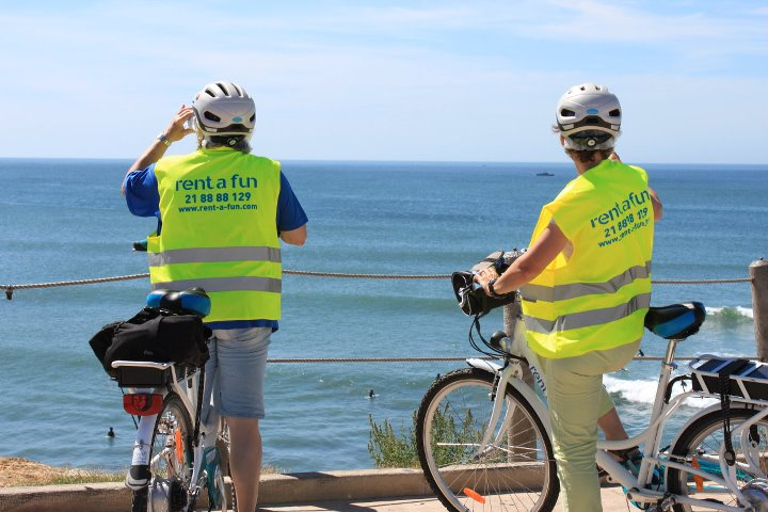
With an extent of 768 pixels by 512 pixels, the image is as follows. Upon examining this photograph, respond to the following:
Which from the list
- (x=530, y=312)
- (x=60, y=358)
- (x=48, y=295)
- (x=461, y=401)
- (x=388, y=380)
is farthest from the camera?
(x=48, y=295)

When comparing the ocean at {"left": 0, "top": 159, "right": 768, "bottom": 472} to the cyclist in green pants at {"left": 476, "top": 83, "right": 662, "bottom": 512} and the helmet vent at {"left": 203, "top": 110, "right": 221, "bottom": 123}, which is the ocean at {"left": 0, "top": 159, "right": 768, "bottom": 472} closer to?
the cyclist in green pants at {"left": 476, "top": 83, "right": 662, "bottom": 512}

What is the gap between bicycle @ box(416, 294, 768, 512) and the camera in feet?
12.8

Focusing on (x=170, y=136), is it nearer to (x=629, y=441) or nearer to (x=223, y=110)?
(x=223, y=110)

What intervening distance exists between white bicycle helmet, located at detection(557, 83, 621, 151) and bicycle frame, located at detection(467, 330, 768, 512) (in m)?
0.85

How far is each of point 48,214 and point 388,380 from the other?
63051 millimetres

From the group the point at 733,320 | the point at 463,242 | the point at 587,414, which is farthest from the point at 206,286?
the point at 463,242

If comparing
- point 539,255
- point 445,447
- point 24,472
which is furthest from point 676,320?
point 24,472

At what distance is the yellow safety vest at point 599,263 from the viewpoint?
3.81 m

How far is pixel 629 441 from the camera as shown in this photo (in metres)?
4.21

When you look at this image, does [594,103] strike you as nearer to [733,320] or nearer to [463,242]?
[733,320]

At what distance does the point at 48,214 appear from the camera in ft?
261

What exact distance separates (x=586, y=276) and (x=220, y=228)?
142 centimetres

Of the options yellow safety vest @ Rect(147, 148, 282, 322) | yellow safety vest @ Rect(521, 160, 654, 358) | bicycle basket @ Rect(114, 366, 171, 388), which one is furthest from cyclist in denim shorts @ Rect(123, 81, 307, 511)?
yellow safety vest @ Rect(521, 160, 654, 358)

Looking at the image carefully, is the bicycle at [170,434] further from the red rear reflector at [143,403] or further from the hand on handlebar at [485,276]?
the hand on handlebar at [485,276]
